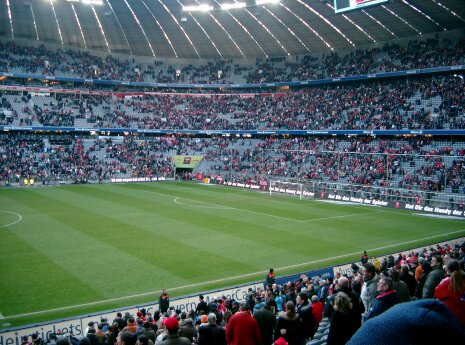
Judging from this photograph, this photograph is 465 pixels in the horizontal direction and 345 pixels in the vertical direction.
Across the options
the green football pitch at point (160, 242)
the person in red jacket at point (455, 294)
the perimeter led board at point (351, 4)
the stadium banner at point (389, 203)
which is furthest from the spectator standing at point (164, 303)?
the stadium banner at point (389, 203)

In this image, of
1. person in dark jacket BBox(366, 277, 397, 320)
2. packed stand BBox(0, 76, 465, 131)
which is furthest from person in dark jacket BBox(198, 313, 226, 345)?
packed stand BBox(0, 76, 465, 131)

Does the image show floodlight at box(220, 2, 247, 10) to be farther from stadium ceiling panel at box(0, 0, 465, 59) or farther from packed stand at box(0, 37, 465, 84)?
packed stand at box(0, 37, 465, 84)

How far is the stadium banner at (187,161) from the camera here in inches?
2554

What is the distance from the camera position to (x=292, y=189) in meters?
47.5

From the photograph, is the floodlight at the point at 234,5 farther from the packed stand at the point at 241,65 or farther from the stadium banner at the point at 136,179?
the stadium banner at the point at 136,179

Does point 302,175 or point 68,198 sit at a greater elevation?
point 302,175

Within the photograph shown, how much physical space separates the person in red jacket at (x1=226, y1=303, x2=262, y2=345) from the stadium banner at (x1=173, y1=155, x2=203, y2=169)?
58.0 metres

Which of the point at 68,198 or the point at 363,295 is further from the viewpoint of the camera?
the point at 68,198

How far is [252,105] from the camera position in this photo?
72.4 metres

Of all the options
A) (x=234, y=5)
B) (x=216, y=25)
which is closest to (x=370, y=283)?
(x=234, y=5)

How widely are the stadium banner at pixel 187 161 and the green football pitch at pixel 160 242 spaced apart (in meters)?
21.7

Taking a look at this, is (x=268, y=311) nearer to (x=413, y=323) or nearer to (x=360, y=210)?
(x=413, y=323)

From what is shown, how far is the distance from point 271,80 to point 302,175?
1024 inches

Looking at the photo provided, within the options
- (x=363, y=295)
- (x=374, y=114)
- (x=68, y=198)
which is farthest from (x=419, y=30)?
(x=363, y=295)
